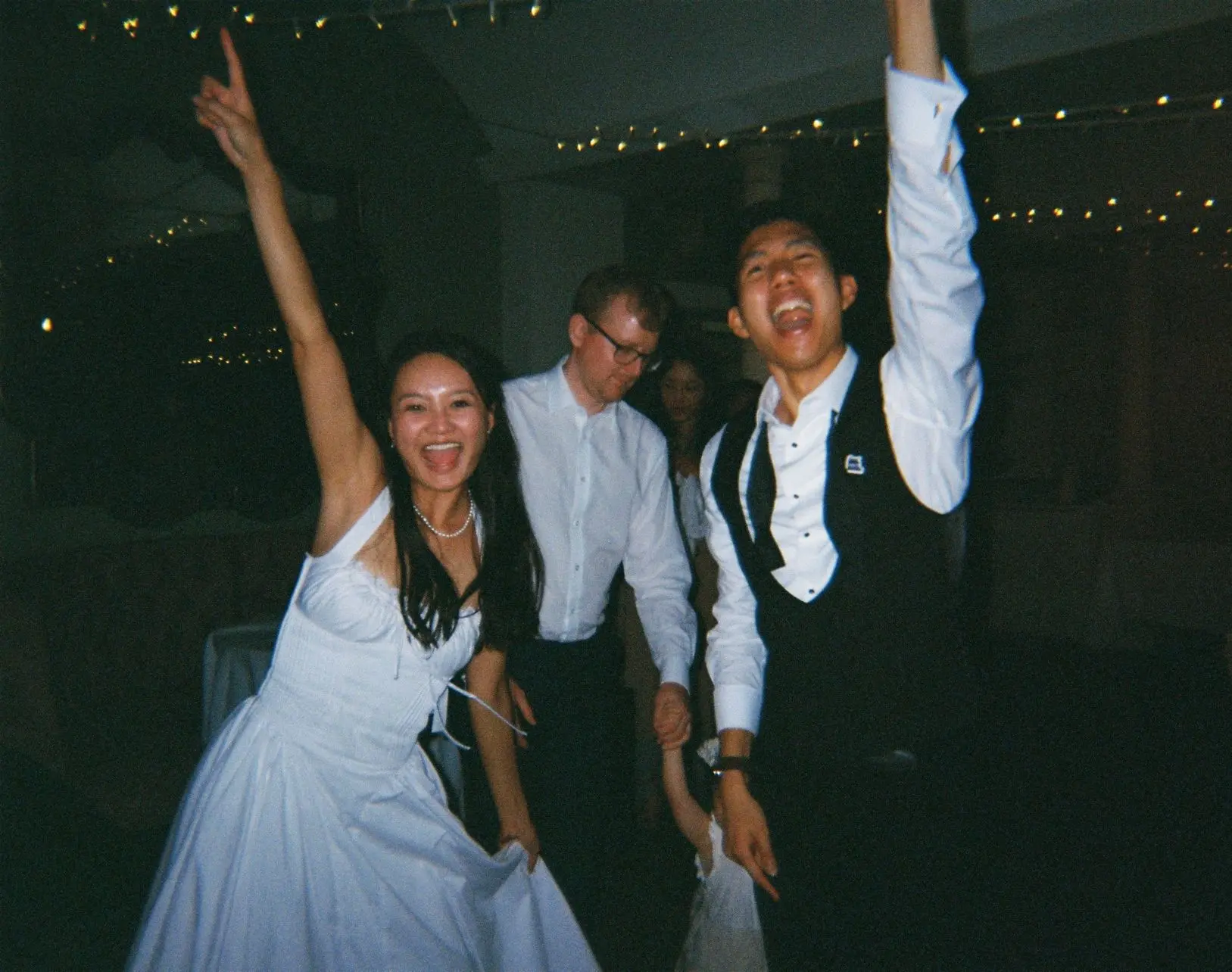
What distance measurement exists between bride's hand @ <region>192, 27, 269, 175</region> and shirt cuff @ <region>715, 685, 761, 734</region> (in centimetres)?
115

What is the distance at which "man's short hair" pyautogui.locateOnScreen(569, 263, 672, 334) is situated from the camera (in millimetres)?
2428

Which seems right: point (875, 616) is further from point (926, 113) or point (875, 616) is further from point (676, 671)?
point (676, 671)

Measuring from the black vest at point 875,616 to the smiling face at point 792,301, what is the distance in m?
0.08

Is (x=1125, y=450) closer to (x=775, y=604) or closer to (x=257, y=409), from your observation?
(x=257, y=409)

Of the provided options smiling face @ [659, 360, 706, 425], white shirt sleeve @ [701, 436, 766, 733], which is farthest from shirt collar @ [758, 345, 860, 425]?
smiling face @ [659, 360, 706, 425]

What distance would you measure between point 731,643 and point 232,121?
1183mm

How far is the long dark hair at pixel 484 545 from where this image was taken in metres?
1.78

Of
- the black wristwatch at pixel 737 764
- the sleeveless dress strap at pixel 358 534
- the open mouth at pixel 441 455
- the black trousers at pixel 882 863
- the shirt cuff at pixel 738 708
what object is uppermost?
the open mouth at pixel 441 455

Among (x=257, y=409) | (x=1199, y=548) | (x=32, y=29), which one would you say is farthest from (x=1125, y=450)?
(x=32, y=29)

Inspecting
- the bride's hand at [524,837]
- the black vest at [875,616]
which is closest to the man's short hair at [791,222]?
the black vest at [875,616]

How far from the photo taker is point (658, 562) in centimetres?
255

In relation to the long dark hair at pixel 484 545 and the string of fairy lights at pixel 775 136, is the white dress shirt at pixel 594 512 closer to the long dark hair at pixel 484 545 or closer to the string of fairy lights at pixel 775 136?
the long dark hair at pixel 484 545

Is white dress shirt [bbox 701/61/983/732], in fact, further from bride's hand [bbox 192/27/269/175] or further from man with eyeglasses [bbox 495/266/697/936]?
bride's hand [bbox 192/27/269/175]

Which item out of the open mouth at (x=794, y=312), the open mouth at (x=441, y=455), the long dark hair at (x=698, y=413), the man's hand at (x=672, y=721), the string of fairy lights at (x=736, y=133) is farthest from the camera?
the string of fairy lights at (x=736, y=133)
